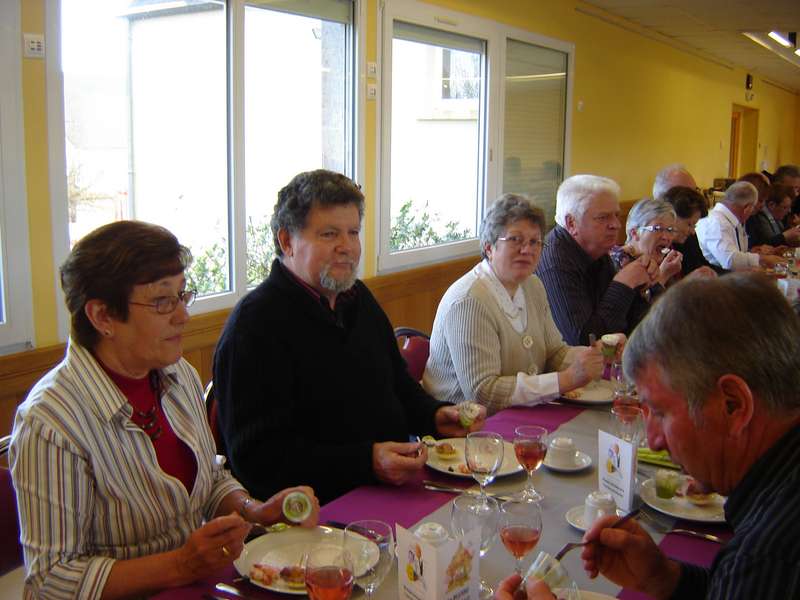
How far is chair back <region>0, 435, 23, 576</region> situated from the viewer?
1.57 m

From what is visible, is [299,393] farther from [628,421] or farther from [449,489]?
[628,421]

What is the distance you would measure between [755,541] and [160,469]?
113 cm

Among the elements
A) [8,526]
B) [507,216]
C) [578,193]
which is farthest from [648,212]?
[8,526]

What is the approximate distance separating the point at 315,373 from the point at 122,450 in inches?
24.2

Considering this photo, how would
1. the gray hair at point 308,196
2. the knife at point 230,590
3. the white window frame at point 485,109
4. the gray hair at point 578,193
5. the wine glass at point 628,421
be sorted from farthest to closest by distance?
the white window frame at point 485,109 → the gray hair at point 578,193 → the gray hair at point 308,196 → the wine glass at point 628,421 → the knife at point 230,590

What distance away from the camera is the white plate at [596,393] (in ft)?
7.94

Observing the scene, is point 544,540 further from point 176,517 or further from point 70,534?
point 70,534

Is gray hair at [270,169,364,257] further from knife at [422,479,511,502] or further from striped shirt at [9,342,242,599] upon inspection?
knife at [422,479,511,502]

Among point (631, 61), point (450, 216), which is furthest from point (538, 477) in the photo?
point (631, 61)

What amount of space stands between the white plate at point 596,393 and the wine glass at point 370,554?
1303mm

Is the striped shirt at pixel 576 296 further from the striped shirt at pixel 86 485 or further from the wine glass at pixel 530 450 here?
the striped shirt at pixel 86 485

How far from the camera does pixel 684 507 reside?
5.41 ft

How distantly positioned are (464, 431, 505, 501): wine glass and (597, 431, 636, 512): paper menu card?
253 millimetres

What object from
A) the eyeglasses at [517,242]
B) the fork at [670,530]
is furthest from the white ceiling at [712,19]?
the fork at [670,530]
